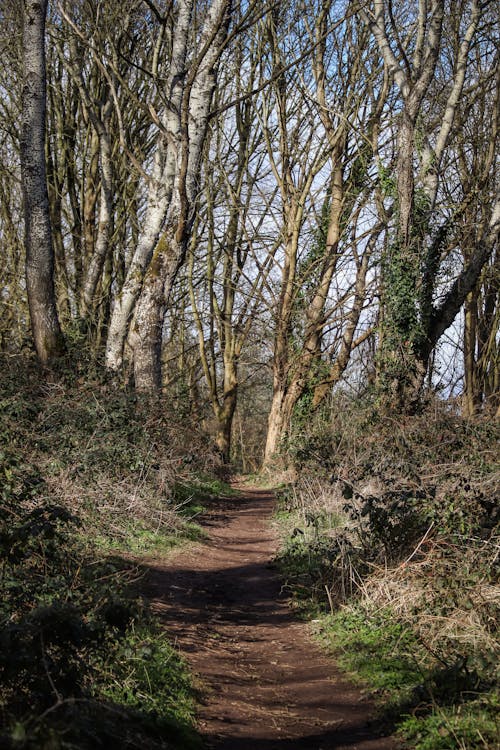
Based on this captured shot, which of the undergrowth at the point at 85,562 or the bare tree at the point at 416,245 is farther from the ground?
the bare tree at the point at 416,245

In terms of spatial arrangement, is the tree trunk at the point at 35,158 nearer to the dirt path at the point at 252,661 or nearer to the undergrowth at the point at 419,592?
the dirt path at the point at 252,661

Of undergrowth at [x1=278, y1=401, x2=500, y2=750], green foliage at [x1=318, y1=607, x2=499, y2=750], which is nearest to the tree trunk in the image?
undergrowth at [x1=278, y1=401, x2=500, y2=750]

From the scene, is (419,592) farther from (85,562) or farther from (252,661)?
(85,562)

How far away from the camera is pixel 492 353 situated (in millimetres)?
25562

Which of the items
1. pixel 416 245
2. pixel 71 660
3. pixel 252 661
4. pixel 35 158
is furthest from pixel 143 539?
pixel 416 245

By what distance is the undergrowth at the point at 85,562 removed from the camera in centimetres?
369

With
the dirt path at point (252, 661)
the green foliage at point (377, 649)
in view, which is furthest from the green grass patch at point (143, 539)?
the green foliage at point (377, 649)

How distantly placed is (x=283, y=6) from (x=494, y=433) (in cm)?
1587

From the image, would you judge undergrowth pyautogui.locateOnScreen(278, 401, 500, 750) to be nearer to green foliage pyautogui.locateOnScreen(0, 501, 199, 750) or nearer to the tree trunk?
green foliage pyautogui.locateOnScreen(0, 501, 199, 750)

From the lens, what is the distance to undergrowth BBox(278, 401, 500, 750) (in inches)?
185

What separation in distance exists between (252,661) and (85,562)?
1628mm

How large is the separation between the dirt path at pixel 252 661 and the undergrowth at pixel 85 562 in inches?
12.2

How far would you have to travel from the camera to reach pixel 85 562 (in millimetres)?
6637

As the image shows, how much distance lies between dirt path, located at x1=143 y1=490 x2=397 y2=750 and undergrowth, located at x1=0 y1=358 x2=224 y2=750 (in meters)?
0.31
